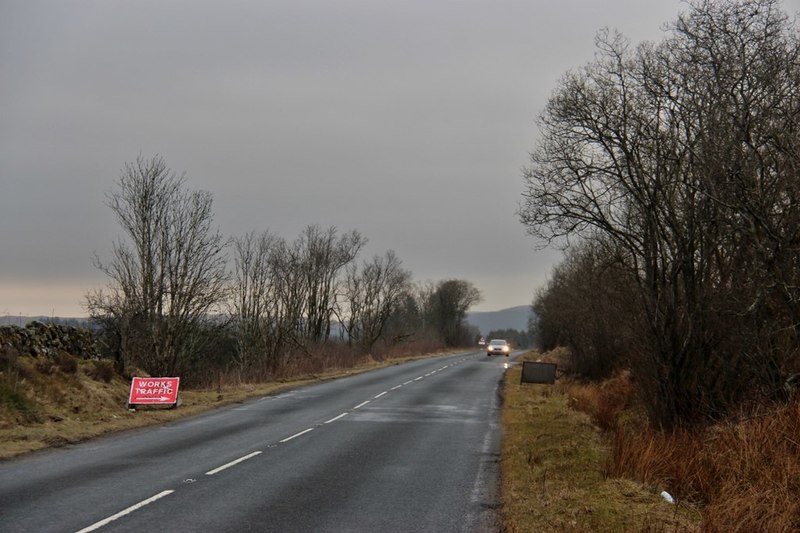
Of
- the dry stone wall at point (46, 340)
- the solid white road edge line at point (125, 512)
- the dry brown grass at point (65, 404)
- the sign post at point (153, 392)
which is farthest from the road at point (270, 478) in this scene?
the dry stone wall at point (46, 340)

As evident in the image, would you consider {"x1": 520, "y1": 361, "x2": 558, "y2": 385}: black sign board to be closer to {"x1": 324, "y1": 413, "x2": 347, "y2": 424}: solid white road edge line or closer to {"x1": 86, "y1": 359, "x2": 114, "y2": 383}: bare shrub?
{"x1": 324, "y1": 413, "x2": 347, "y2": 424}: solid white road edge line

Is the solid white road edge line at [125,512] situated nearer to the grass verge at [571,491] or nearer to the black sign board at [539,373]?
the grass verge at [571,491]

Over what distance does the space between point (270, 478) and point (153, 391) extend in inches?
394

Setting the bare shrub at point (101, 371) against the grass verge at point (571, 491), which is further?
the bare shrub at point (101, 371)

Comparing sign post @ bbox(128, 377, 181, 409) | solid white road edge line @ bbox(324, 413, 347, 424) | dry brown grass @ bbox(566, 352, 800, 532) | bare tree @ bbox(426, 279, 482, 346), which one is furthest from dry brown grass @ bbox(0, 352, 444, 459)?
bare tree @ bbox(426, 279, 482, 346)

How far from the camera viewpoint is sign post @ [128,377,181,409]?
1802cm

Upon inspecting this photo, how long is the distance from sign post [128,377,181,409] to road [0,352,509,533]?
142 centimetres

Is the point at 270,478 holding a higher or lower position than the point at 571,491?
higher

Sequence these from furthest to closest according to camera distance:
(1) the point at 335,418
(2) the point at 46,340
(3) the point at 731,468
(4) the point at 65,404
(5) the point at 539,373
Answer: (5) the point at 539,373 → (2) the point at 46,340 → (1) the point at 335,418 → (4) the point at 65,404 → (3) the point at 731,468

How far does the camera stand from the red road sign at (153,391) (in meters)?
18.0

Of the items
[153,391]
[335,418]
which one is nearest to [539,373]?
[335,418]

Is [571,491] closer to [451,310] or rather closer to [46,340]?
[46,340]

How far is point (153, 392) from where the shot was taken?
18.3 meters

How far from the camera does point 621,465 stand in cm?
936
